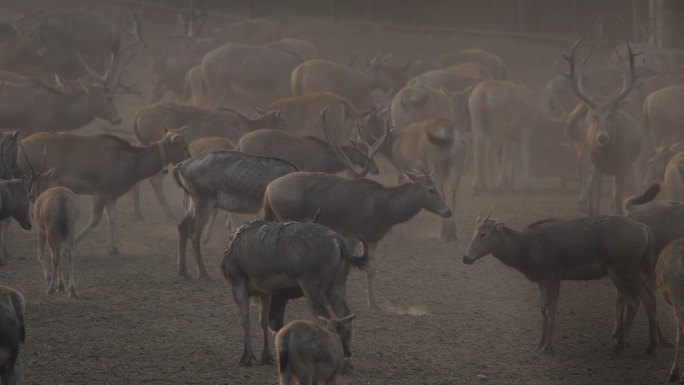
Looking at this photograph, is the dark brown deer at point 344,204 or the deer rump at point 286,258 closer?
the deer rump at point 286,258

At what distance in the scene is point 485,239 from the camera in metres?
11.7

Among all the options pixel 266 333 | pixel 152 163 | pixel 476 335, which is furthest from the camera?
pixel 152 163

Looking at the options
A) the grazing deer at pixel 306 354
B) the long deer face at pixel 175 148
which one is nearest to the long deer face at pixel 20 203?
the long deer face at pixel 175 148

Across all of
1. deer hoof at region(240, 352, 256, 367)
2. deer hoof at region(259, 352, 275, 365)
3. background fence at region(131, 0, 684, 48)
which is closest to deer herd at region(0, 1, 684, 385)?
deer hoof at region(240, 352, 256, 367)

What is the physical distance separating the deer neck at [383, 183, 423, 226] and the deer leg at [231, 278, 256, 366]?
3074 mm

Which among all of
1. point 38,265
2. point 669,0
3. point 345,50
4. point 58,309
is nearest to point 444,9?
point 345,50

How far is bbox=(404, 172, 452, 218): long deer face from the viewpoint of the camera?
13.4m

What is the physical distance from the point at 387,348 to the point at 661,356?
2.30m

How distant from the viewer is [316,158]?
622 inches

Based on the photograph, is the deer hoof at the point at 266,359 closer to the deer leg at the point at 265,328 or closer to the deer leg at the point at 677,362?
the deer leg at the point at 265,328

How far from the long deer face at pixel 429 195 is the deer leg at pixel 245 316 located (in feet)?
11.8

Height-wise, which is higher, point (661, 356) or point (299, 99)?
point (299, 99)

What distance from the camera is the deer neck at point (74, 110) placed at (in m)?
19.1

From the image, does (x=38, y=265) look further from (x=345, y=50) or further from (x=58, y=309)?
(x=345, y=50)
